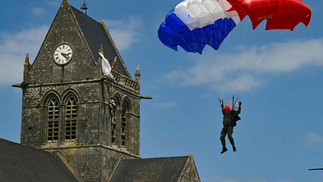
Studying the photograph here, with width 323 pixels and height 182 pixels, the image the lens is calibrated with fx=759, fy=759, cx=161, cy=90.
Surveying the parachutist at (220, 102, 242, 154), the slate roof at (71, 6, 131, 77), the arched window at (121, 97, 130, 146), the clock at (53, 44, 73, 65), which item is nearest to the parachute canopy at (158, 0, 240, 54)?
the parachutist at (220, 102, 242, 154)

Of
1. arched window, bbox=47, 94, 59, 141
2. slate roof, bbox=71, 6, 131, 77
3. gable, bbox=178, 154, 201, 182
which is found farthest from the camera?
slate roof, bbox=71, 6, 131, 77

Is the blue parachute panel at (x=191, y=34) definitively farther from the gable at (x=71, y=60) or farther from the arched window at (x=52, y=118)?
the arched window at (x=52, y=118)

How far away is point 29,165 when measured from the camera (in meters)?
46.8

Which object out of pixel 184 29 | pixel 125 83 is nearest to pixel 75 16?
pixel 125 83

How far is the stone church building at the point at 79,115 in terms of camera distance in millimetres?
50500

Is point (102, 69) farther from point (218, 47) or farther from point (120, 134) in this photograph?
point (218, 47)

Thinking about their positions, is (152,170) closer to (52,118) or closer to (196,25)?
(52,118)

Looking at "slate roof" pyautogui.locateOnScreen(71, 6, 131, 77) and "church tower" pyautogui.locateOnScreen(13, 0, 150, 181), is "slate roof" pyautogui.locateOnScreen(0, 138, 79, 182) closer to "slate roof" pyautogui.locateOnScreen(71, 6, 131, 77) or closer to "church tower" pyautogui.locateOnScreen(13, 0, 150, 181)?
"church tower" pyautogui.locateOnScreen(13, 0, 150, 181)

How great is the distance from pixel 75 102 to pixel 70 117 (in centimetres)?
108

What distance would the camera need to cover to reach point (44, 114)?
52.3 m

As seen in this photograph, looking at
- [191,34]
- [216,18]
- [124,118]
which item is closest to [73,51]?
[124,118]

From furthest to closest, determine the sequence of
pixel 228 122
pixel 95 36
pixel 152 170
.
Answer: pixel 95 36
pixel 152 170
pixel 228 122

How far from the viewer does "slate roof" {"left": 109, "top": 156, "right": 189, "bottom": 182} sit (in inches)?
1955

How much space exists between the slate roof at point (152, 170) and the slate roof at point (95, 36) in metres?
7.33
